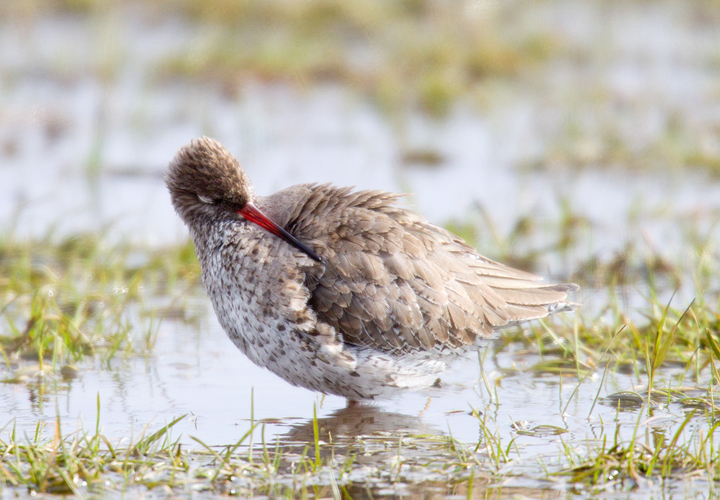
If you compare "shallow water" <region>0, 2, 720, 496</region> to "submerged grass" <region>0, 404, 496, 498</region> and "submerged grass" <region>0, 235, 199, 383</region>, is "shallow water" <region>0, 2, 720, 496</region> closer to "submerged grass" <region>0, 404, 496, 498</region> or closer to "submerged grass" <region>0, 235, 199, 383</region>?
"submerged grass" <region>0, 235, 199, 383</region>

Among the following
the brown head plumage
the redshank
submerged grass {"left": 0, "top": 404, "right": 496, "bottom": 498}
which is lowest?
submerged grass {"left": 0, "top": 404, "right": 496, "bottom": 498}

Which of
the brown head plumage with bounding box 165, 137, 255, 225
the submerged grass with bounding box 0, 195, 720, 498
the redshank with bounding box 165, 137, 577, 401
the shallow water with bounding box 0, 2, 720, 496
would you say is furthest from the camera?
the brown head plumage with bounding box 165, 137, 255, 225

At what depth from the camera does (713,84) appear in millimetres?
13656

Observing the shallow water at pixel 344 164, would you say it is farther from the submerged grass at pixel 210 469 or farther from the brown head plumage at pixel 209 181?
the brown head plumage at pixel 209 181

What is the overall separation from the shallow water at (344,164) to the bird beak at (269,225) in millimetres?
919

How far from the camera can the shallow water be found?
19.3 ft

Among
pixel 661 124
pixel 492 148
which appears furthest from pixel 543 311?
pixel 661 124

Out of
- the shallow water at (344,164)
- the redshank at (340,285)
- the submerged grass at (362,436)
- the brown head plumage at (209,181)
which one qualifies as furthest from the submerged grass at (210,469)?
the brown head plumage at (209,181)

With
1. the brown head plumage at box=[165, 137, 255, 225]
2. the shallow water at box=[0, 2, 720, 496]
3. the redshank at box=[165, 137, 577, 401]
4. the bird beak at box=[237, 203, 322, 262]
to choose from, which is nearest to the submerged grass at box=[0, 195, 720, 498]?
the shallow water at box=[0, 2, 720, 496]

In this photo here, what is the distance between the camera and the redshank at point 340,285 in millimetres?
5758

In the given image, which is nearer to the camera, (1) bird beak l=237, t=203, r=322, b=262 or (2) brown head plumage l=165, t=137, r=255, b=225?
(1) bird beak l=237, t=203, r=322, b=262

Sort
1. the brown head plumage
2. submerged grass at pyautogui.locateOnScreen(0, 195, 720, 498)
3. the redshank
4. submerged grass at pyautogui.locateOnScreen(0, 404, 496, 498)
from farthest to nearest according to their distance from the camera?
the brown head plumage < the redshank < submerged grass at pyautogui.locateOnScreen(0, 195, 720, 498) < submerged grass at pyautogui.locateOnScreen(0, 404, 496, 498)

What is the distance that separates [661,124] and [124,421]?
855cm

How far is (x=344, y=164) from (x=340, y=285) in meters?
5.35
